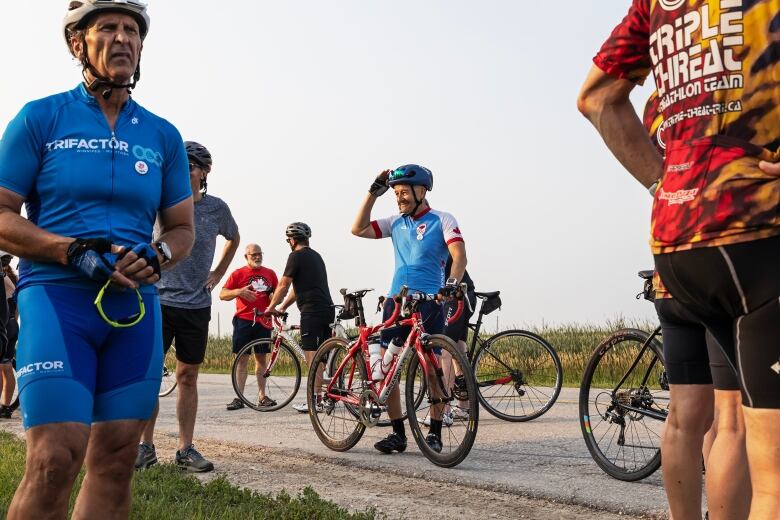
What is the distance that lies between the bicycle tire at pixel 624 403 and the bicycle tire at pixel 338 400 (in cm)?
209

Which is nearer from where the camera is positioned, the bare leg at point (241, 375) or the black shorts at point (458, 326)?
the black shorts at point (458, 326)

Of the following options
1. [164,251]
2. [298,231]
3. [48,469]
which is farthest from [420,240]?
[48,469]

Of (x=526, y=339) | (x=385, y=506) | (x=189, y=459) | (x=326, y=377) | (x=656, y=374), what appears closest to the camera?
(x=385, y=506)

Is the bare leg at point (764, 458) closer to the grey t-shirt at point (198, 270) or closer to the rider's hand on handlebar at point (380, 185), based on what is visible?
the grey t-shirt at point (198, 270)

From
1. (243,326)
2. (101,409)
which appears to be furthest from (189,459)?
(243,326)

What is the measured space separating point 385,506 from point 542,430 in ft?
12.1

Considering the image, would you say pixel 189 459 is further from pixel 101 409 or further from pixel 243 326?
pixel 243 326

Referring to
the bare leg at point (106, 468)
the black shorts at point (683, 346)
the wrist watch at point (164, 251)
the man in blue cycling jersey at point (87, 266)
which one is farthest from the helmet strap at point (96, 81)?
the black shorts at point (683, 346)

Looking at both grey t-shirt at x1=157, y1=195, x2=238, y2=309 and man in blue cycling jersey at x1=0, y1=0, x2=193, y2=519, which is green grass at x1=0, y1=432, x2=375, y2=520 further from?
man in blue cycling jersey at x1=0, y1=0, x2=193, y2=519

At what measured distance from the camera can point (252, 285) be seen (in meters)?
13.1

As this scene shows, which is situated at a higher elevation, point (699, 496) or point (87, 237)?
point (87, 237)

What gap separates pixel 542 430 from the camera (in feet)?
29.4

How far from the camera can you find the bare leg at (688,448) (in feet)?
11.6

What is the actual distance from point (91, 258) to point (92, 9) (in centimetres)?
100
